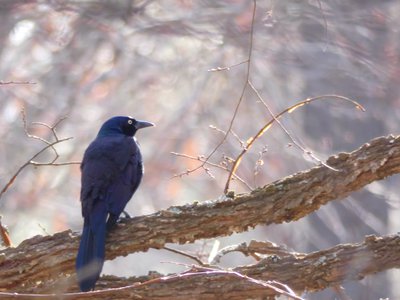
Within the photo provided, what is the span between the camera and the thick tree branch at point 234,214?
5.34 metres

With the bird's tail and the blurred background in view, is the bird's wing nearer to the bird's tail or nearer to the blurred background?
the bird's tail

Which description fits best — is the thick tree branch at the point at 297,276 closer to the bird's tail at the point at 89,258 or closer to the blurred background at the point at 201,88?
the bird's tail at the point at 89,258

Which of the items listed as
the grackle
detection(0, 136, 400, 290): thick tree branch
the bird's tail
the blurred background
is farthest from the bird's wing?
the blurred background

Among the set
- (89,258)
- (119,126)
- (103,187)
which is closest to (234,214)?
(89,258)

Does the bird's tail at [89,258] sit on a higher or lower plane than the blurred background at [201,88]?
higher

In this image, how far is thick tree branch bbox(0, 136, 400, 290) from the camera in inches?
210

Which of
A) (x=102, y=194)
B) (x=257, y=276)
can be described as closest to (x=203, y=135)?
(x=102, y=194)

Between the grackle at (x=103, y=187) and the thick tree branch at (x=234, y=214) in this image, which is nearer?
the thick tree branch at (x=234, y=214)

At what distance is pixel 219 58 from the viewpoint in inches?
456

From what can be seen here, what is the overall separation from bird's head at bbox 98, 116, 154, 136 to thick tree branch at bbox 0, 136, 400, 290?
155 centimetres

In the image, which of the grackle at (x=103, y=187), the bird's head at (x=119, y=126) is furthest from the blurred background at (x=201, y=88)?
the grackle at (x=103, y=187)

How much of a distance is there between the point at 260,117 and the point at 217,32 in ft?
3.30

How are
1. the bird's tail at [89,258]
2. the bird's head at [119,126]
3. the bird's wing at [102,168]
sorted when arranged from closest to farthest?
1. the bird's tail at [89,258]
2. the bird's wing at [102,168]
3. the bird's head at [119,126]

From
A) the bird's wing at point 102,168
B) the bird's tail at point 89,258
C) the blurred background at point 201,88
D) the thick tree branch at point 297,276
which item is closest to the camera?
the thick tree branch at point 297,276
